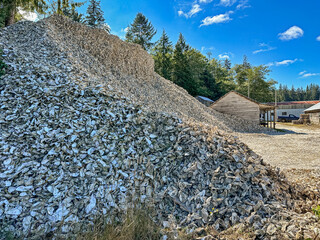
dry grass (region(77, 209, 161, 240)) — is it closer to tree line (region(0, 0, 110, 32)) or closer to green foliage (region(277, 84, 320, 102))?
tree line (region(0, 0, 110, 32))

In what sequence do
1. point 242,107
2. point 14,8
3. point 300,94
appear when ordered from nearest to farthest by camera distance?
1. point 14,8
2. point 242,107
3. point 300,94

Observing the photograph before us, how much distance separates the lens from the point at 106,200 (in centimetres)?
265

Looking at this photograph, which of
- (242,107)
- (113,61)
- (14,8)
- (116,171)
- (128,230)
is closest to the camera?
(128,230)

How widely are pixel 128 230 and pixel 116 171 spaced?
104cm

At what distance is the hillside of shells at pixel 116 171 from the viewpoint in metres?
2.37

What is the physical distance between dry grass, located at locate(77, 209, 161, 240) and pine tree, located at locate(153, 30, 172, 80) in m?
Answer: 28.7

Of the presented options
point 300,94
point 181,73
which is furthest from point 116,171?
point 300,94

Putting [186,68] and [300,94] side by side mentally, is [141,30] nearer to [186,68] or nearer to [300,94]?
[186,68]

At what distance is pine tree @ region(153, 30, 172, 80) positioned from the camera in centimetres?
3024

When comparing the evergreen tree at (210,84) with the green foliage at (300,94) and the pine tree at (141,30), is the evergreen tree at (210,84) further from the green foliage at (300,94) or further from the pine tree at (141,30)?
the green foliage at (300,94)

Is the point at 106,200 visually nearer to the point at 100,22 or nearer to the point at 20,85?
the point at 20,85

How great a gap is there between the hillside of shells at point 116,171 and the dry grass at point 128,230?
0.12m

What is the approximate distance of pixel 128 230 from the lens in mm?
2207

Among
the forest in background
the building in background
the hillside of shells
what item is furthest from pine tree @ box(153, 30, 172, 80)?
the hillside of shells
